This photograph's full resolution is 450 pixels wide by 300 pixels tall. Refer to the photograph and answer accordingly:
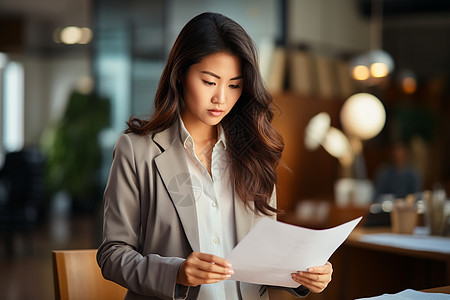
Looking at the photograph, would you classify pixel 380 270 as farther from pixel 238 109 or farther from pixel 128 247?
pixel 128 247

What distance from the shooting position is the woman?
1575mm

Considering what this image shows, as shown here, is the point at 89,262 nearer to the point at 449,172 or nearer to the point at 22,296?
the point at 22,296

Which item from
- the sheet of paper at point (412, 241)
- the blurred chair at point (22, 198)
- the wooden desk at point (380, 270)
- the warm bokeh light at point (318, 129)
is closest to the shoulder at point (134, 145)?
the sheet of paper at point (412, 241)

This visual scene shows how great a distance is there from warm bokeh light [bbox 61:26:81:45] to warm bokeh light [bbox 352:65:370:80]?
760 centimetres

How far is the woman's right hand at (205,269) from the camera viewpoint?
1410 mm

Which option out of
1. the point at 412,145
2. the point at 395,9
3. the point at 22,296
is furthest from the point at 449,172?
the point at 22,296

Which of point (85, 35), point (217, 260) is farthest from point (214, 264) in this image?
point (85, 35)

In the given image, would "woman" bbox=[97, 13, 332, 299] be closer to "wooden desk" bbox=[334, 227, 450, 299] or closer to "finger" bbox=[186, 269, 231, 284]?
"finger" bbox=[186, 269, 231, 284]

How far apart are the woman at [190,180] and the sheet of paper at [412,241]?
1.50 metres

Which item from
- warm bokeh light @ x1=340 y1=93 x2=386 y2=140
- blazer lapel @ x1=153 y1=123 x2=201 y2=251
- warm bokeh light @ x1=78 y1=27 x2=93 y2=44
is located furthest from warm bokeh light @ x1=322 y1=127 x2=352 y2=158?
warm bokeh light @ x1=78 y1=27 x2=93 y2=44

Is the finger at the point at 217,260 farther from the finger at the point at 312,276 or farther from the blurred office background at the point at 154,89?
the blurred office background at the point at 154,89

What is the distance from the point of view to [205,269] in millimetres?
1414

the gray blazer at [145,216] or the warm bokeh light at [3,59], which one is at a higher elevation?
the warm bokeh light at [3,59]

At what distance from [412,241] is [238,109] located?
5.83ft
